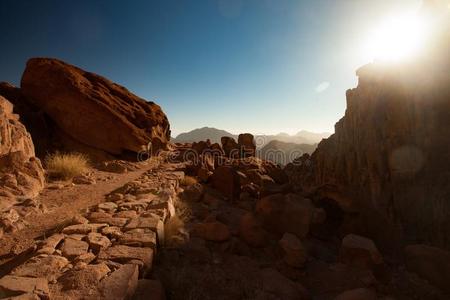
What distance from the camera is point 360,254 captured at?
16.7 ft

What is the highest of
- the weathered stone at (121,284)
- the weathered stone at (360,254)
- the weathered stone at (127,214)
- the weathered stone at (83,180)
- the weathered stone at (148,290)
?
the weathered stone at (83,180)

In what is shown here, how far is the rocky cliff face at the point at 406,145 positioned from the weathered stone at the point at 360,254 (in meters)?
14.1

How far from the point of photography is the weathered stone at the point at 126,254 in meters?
3.31

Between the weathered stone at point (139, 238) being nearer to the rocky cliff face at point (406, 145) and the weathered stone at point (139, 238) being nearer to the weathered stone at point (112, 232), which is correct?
the weathered stone at point (112, 232)

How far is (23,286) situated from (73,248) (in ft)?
3.15

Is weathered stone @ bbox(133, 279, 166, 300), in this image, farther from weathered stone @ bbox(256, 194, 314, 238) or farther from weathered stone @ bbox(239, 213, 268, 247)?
weathered stone @ bbox(256, 194, 314, 238)

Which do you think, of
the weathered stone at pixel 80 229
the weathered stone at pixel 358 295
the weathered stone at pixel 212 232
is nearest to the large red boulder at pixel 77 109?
the weathered stone at pixel 80 229

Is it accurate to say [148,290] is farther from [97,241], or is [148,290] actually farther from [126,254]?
[97,241]

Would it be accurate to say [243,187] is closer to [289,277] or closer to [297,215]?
[297,215]

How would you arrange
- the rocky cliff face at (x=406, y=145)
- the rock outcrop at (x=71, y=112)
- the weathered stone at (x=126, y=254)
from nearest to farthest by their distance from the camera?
the weathered stone at (x=126, y=254) < the rock outcrop at (x=71, y=112) < the rocky cliff face at (x=406, y=145)

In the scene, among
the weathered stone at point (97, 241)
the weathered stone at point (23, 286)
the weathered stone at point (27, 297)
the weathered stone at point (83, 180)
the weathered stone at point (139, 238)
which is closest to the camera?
the weathered stone at point (27, 297)

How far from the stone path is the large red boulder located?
7.89m

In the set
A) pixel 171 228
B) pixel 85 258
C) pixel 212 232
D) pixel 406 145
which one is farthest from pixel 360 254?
A: pixel 406 145

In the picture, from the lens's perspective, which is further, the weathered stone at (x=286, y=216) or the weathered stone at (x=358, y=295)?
the weathered stone at (x=286, y=216)
